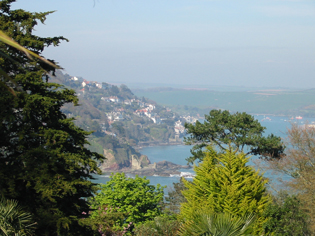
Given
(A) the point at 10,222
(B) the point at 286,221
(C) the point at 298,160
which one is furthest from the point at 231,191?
(C) the point at 298,160

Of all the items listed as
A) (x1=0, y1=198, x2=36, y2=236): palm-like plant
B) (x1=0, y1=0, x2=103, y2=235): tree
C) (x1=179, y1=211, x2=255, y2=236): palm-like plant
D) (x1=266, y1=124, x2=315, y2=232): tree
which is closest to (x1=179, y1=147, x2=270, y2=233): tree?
(x1=179, y1=211, x2=255, y2=236): palm-like plant

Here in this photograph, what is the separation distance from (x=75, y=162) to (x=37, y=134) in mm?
1010

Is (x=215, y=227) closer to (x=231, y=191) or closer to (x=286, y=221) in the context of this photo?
(x=286, y=221)

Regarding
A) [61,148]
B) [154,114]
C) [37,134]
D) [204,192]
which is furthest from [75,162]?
[154,114]

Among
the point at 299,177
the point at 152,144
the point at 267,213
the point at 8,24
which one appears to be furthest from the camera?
the point at 152,144

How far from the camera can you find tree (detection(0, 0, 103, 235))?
7.12 m

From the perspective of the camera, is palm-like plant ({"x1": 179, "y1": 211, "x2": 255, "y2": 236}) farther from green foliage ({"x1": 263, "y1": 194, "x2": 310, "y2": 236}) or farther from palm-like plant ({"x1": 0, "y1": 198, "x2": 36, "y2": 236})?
palm-like plant ({"x1": 0, "y1": 198, "x2": 36, "y2": 236})

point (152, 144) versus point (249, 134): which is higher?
point (249, 134)

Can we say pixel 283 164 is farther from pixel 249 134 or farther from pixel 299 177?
pixel 249 134

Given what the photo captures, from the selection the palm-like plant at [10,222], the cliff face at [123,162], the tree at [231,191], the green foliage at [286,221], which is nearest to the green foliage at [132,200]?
the tree at [231,191]

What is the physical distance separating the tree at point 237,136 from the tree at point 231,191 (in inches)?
400

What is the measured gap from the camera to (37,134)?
760 cm

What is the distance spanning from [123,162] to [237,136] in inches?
3667

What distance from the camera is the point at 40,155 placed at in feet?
24.3
